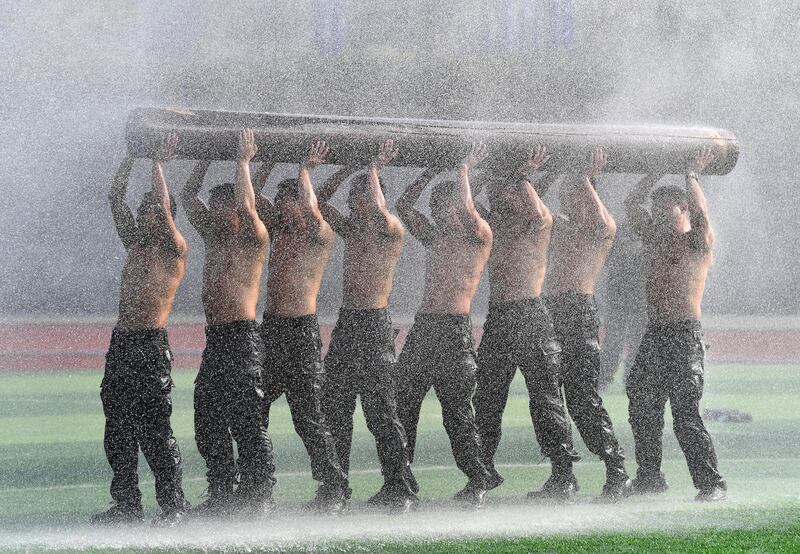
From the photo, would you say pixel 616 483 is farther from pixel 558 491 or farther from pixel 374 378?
pixel 374 378

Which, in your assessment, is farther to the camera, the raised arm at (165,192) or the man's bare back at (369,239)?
the man's bare back at (369,239)

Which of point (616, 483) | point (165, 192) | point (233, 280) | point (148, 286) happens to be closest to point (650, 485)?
point (616, 483)

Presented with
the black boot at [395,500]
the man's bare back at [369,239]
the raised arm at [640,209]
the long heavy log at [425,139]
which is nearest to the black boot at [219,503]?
the black boot at [395,500]

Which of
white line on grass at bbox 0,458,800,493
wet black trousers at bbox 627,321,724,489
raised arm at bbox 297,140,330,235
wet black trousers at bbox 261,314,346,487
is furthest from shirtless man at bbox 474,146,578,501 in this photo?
white line on grass at bbox 0,458,800,493

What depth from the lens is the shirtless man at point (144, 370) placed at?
7016mm

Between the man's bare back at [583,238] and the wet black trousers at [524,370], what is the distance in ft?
1.34

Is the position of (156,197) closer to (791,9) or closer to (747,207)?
(791,9)

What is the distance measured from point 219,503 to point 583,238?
288 cm

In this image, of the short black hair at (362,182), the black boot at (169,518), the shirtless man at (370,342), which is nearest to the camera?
the black boot at (169,518)

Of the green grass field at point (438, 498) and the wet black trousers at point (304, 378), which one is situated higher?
the wet black trousers at point (304, 378)

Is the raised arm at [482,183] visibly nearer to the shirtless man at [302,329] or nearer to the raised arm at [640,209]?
the raised arm at [640,209]

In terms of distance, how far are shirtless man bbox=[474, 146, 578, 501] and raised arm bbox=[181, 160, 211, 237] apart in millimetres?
1832

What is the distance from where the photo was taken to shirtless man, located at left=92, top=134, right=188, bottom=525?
276 inches

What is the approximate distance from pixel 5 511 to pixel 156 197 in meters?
2.13
